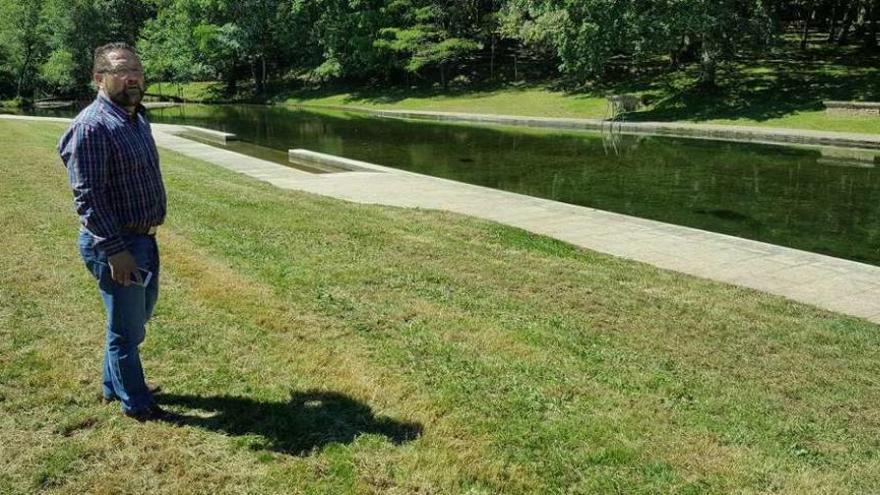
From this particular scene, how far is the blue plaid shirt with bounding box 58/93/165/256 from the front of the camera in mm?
3094

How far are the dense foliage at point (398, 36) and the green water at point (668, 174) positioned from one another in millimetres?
7139

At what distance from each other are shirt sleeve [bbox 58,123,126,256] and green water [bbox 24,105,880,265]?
29.4 ft

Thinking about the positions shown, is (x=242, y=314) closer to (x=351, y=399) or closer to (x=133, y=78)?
(x=351, y=399)

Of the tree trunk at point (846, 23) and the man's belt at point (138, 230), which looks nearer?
the man's belt at point (138, 230)

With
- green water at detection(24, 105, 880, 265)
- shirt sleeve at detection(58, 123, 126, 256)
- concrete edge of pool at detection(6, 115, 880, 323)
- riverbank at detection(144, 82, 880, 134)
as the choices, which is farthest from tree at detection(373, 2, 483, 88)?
shirt sleeve at detection(58, 123, 126, 256)

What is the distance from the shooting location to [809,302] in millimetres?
6594

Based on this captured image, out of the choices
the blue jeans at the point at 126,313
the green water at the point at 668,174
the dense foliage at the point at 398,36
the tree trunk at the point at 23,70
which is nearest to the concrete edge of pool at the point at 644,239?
the green water at the point at 668,174

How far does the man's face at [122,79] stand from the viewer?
3.13 m

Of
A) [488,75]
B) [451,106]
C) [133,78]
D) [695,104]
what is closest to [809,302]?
[133,78]

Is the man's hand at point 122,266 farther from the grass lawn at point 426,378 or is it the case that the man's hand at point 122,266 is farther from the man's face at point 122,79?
the grass lawn at point 426,378

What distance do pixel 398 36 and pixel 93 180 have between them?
3976 cm

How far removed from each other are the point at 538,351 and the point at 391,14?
41.6 metres

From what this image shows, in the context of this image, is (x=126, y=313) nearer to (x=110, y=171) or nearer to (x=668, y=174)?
(x=110, y=171)

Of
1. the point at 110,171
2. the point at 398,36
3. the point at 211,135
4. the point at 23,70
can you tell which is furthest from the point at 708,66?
the point at 23,70
